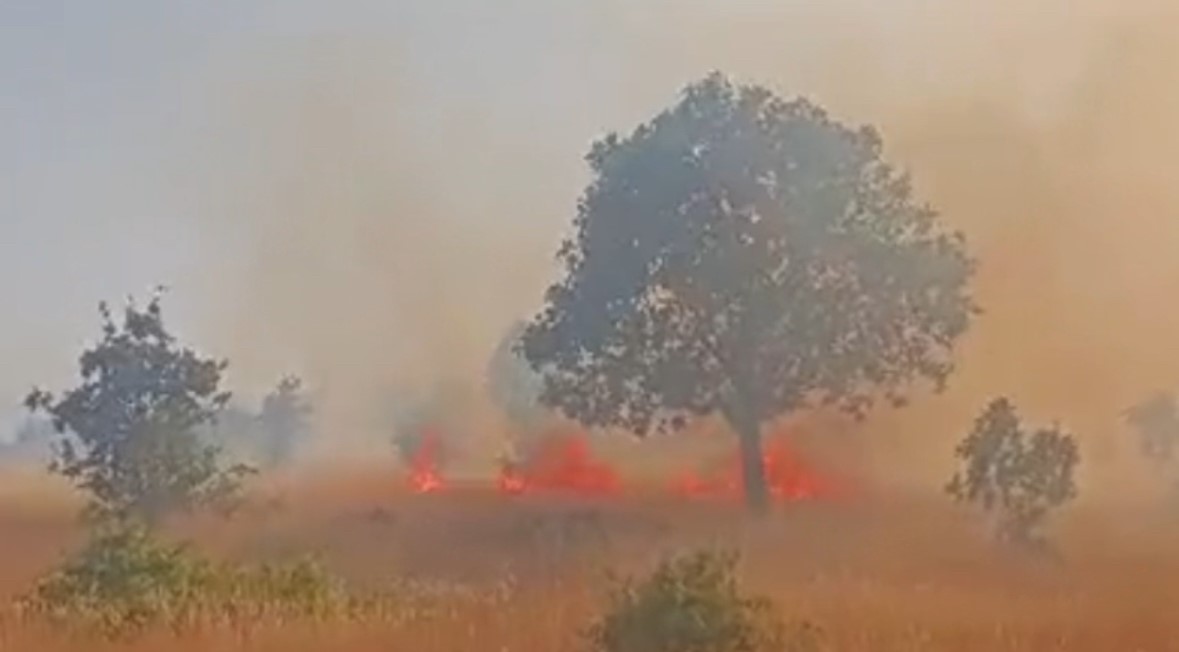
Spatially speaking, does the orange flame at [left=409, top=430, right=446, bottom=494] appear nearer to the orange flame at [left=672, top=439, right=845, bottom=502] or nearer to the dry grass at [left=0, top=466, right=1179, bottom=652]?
the dry grass at [left=0, top=466, right=1179, bottom=652]

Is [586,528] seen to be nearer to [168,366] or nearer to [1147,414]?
[168,366]

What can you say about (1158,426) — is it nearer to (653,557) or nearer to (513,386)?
(513,386)

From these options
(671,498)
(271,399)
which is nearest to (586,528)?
(671,498)

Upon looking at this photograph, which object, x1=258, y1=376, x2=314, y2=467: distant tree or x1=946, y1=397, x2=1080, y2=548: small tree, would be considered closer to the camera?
x1=946, y1=397, x2=1080, y2=548: small tree

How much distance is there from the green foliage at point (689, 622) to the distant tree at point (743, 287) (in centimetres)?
2084

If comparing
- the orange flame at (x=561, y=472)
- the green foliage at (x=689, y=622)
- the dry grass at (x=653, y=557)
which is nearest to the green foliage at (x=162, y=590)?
the dry grass at (x=653, y=557)

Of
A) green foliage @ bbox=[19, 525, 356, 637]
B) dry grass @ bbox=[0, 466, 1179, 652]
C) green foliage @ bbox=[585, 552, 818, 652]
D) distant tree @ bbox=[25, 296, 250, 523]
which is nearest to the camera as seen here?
green foliage @ bbox=[585, 552, 818, 652]

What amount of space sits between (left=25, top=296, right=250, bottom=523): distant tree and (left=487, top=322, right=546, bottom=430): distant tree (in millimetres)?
29064

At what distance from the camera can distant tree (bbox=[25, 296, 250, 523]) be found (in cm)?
2541

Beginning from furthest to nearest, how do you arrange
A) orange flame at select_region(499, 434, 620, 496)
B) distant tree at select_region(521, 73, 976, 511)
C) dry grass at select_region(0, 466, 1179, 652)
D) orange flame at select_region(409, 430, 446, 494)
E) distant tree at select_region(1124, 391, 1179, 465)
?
1. distant tree at select_region(1124, 391, 1179, 465)
2. orange flame at select_region(409, 430, 446, 494)
3. orange flame at select_region(499, 434, 620, 496)
4. distant tree at select_region(521, 73, 976, 511)
5. dry grass at select_region(0, 466, 1179, 652)

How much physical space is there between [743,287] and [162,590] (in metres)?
20.0

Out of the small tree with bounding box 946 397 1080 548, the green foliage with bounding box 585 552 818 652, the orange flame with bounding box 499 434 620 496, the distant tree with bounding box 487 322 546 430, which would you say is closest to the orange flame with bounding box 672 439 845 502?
the orange flame with bounding box 499 434 620 496

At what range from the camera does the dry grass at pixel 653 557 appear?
1384 cm

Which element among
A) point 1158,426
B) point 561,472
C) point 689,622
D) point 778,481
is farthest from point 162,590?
point 1158,426
